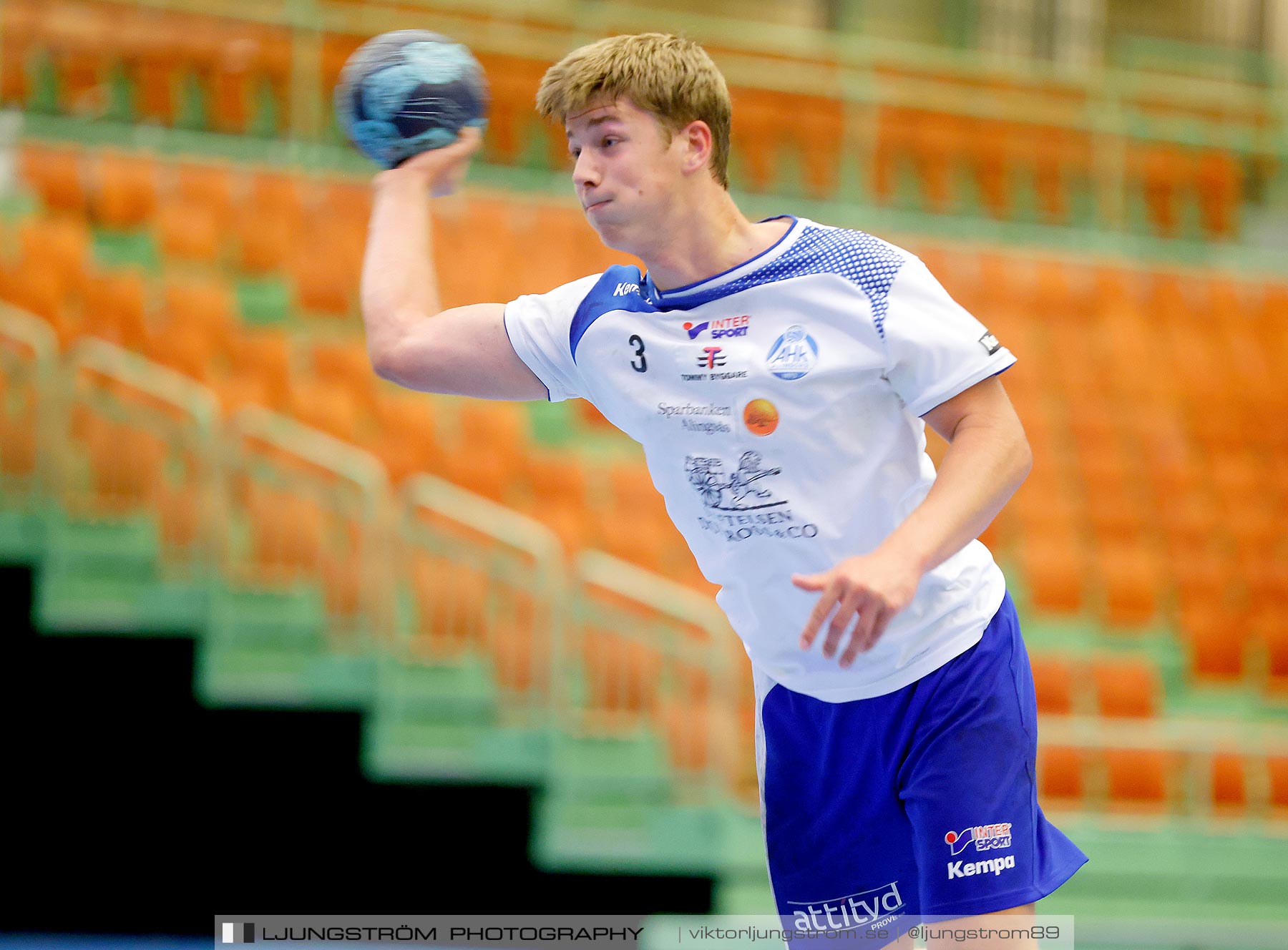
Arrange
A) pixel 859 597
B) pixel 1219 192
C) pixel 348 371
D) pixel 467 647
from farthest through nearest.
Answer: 1. pixel 1219 192
2. pixel 348 371
3. pixel 467 647
4. pixel 859 597

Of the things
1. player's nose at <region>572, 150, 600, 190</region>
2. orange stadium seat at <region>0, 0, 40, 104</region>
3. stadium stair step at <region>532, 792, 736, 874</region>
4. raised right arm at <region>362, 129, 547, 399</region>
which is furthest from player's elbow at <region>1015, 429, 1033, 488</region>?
orange stadium seat at <region>0, 0, 40, 104</region>

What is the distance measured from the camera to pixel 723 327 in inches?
114

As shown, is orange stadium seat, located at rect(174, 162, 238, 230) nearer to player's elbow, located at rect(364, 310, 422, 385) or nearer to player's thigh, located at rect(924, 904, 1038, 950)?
player's elbow, located at rect(364, 310, 422, 385)

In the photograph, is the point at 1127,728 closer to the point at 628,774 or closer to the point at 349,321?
the point at 628,774

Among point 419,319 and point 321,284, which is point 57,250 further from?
point 419,319

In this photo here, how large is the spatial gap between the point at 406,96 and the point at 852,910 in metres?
1.86

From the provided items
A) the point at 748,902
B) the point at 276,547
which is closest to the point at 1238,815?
the point at 748,902

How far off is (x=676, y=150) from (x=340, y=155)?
8280mm

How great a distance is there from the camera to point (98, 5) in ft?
34.5

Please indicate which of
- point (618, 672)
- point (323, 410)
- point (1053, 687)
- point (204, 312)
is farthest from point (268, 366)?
point (1053, 687)

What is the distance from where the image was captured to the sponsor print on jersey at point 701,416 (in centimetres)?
288

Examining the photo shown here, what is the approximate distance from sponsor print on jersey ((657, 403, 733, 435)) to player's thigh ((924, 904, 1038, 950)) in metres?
1.00

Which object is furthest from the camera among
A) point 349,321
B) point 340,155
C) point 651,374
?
point 340,155

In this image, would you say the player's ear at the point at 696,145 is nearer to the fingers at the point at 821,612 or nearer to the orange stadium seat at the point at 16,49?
the fingers at the point at 821,612
